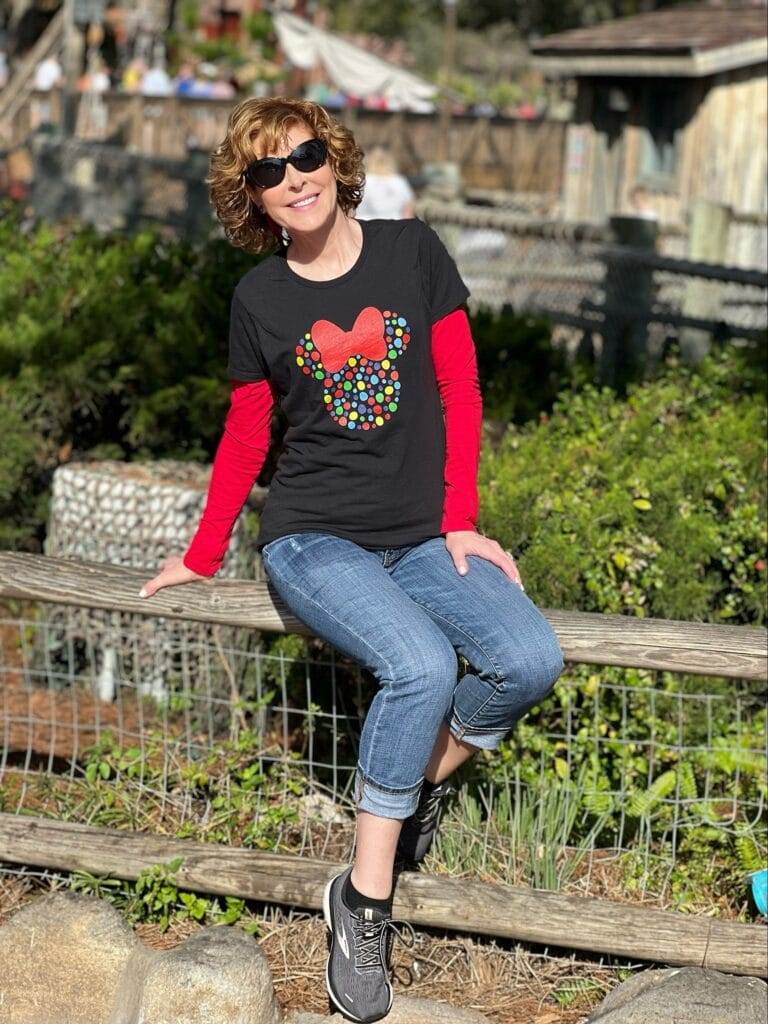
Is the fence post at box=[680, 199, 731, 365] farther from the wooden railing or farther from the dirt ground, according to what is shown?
the dirt ground

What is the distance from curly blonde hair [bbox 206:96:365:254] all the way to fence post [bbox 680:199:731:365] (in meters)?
3.73

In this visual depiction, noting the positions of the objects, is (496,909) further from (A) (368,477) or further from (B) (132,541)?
(B) (132,541)

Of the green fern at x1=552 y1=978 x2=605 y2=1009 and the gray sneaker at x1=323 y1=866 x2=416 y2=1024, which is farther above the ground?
the gray sneaker at x1=323 y1=866 x2=416 y2=1024

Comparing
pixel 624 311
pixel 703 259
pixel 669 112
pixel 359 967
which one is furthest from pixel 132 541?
pixel 669 112

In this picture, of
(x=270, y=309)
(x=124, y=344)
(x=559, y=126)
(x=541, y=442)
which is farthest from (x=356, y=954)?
(x=559, y=126)

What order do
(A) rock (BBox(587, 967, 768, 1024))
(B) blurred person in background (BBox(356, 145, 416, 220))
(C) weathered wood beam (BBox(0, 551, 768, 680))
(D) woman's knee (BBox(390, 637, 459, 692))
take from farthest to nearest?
(B) blurred person in background (BBox(356, 145, 416, 220))
(C) weathered wood beam (BBox(0, 551, 768, 680))
(A) rock (BBox(587, 967, 768, 1024))
(D) woman's knee (BBox(390, 637, 459, 692))

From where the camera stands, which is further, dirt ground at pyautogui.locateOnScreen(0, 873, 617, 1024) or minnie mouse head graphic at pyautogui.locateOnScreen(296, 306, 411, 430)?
dirt ground at pyautogui.locateOnScreen(0, 873, 617, 1024)

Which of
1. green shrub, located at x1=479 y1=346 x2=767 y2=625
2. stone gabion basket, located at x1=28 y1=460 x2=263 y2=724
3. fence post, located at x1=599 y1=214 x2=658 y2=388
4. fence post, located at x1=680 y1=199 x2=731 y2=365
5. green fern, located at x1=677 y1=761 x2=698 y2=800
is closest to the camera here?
green fern, located at x1=677 y1=761 x2=698 y2=800

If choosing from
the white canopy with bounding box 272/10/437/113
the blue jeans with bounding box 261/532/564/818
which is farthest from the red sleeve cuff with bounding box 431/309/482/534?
the white canopy with bounding box 272/10/437/113

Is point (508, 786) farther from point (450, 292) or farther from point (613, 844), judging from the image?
point (450, 292)

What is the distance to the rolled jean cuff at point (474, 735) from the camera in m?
3.35

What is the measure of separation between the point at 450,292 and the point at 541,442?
1.55 m

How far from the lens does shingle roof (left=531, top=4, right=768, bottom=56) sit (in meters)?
6.75

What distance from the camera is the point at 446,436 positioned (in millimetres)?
3402
